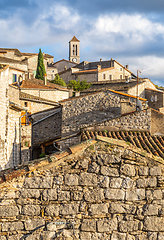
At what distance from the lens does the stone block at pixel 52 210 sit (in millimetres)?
4863

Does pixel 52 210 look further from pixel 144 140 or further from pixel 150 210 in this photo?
pixel 144 140

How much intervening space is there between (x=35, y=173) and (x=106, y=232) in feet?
5.22

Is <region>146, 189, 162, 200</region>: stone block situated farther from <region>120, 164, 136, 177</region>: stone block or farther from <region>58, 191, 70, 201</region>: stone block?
<region>58, 191, 70, 201</region>: stone block

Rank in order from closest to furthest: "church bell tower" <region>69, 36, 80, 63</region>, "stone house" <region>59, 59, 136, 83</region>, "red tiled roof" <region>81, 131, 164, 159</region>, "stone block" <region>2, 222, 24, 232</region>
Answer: "stone block" <region>2, 222, 24, 232</region> → "red tiled roof" <region>81, 131, 164, 159</region> → "stone house" <region>59, 59, 136, 83</region> → "church bell tower" <region>69, 36, 80, 63</region>

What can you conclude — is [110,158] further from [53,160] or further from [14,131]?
[14,131]

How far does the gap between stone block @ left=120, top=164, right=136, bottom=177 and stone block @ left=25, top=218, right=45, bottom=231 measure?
1.63m

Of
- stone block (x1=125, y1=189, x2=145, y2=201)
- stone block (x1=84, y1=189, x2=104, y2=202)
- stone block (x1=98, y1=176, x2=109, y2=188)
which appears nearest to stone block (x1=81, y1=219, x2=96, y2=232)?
stone block (x1=84, y1=189, x2=104, y2=202)

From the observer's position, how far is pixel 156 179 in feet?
16.8

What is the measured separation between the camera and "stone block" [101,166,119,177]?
16.6ft

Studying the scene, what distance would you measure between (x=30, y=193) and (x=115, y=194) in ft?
4.85

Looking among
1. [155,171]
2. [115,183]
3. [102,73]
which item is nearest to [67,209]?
[115,183]

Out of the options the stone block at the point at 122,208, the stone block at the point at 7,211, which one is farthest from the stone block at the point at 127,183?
the stone block at the point at 7,211

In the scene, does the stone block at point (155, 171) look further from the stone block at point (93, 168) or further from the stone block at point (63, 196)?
the stone block at point (63, 196)

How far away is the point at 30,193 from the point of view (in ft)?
16.0
